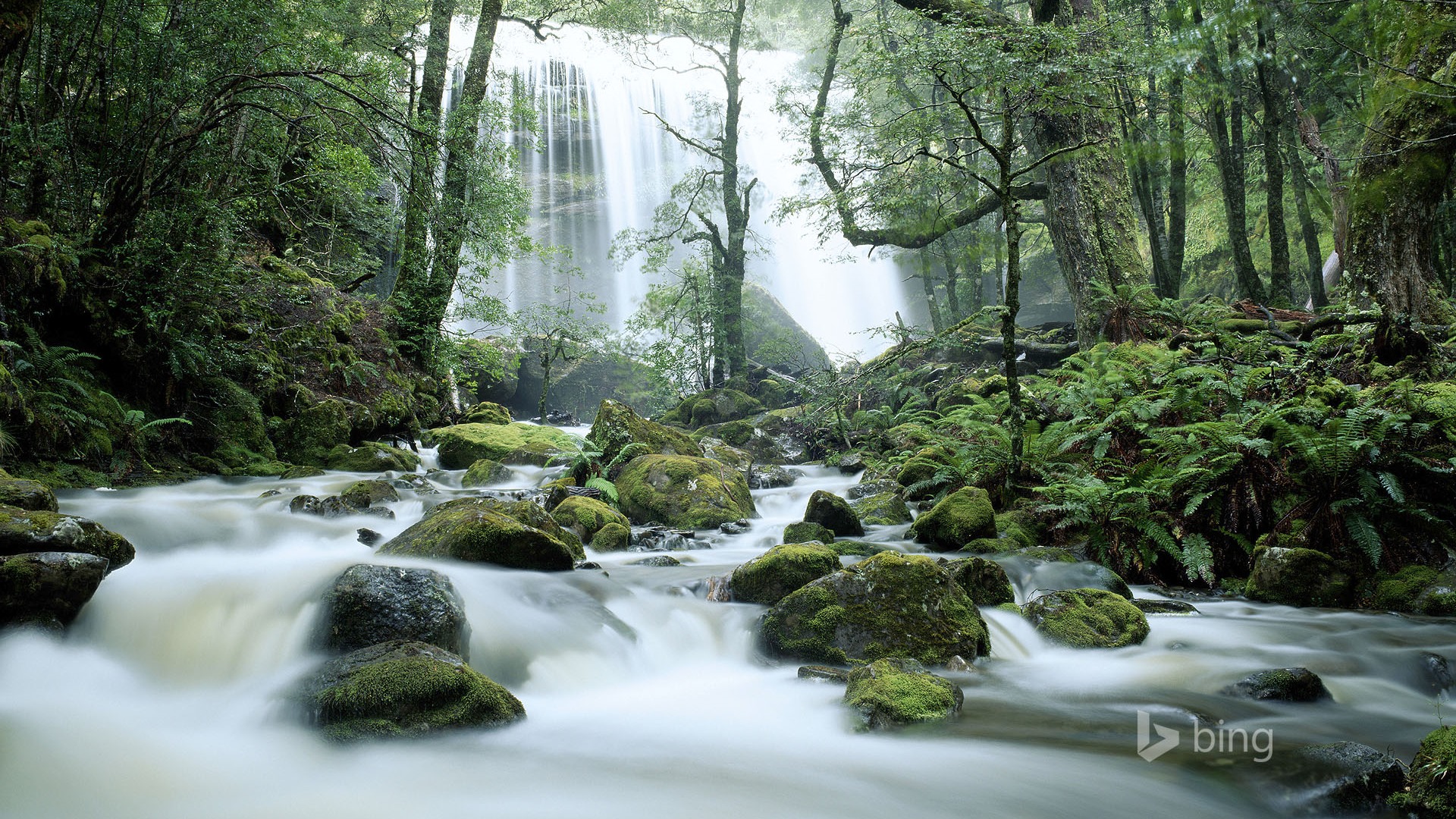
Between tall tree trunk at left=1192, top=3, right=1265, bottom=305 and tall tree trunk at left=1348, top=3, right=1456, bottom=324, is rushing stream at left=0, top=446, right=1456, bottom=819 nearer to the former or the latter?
tall tree trunk at left=1348, top=3, right=1456, bottom=324

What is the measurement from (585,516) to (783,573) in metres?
2.99

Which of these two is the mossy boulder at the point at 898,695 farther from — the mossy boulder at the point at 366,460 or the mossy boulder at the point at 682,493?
the mossy boulder at the point at 366,460

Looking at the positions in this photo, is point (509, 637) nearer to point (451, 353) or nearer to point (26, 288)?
point (26, 288)

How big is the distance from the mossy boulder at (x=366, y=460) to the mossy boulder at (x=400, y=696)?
6.79 m

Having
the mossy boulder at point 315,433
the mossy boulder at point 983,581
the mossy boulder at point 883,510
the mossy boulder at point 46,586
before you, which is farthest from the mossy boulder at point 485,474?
the mossy boulder at point 983,581

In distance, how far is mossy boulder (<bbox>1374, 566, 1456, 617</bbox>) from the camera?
418 cm

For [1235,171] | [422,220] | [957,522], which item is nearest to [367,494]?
[957,522]

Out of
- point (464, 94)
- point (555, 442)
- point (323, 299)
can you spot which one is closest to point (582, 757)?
point (555, 442)

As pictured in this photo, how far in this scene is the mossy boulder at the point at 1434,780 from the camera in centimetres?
194

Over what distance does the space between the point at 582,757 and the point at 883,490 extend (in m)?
6.73

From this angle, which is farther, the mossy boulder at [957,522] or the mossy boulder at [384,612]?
the mossy boulder at [957,522]

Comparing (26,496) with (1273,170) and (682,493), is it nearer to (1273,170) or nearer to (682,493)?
(682,493)

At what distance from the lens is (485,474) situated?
9.77 metres

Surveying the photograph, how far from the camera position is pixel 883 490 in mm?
9031
